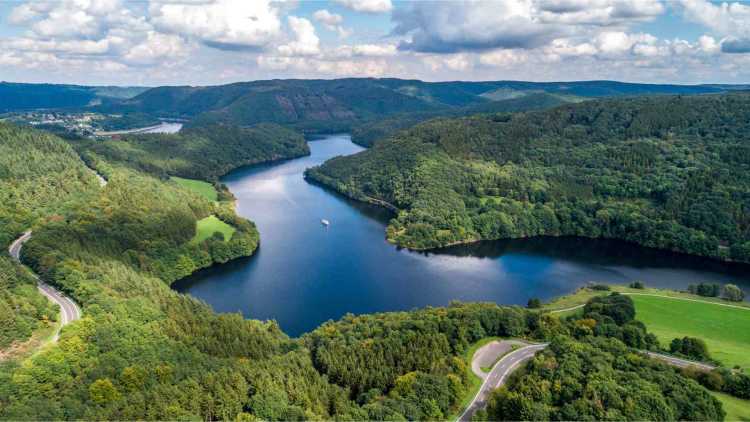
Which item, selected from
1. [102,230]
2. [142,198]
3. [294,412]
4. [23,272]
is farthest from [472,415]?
[142,198]

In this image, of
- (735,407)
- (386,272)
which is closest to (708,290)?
(735,407)

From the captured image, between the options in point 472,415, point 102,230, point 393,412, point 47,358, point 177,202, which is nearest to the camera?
point 393,412

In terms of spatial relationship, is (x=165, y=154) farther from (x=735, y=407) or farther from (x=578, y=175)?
(x=735, y=407)

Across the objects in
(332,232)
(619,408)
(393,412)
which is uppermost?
(619,408)

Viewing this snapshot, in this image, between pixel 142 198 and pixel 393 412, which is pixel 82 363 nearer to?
pixel 393 412

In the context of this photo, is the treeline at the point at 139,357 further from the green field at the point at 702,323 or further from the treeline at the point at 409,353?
the green field at the point at 702,323

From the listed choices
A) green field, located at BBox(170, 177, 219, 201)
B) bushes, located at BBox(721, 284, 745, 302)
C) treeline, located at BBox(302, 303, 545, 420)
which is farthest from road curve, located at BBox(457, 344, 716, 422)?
green field, located at BBox(170, 177, 219, 201)

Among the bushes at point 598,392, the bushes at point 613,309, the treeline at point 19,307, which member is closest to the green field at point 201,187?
the treeline at point 19,307
